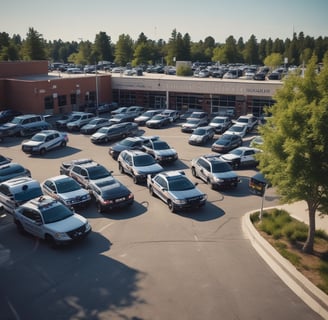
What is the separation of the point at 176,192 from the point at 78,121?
2212 centimetres

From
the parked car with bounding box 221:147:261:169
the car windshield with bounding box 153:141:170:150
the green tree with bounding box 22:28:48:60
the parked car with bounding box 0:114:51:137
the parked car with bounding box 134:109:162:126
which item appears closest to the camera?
the parked car with bounding box 221:147:261:169

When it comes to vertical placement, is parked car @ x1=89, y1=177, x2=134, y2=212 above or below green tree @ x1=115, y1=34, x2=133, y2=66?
below

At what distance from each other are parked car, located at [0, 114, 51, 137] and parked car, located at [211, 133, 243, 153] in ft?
56.2

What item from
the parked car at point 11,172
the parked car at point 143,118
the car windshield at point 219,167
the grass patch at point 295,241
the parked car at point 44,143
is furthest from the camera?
the parked car at point 143,118

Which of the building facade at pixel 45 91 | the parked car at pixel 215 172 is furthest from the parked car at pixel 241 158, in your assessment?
the building facade at pixel 45 91

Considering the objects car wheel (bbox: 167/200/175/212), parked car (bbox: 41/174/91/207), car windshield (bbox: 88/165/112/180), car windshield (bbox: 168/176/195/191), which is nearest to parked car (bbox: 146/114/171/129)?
car windshield (bbox: 88/165/112/180)

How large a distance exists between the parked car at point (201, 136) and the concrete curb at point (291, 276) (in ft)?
53.5

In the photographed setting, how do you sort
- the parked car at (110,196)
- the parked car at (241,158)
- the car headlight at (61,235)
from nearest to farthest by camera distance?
the car headlight at (61,235) → the parked car at (110,196) → the parked car at (241,158)

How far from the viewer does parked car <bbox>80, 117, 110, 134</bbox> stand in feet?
118

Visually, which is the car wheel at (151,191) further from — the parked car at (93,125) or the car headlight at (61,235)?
the parked car at (93,125)

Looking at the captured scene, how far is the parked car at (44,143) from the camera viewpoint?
28403 millimetres

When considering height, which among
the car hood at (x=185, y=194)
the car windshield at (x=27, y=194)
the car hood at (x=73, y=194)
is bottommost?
the car hood at (x=185, y=194)

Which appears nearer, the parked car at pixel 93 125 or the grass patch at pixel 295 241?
the grass patch at pixel 295 241

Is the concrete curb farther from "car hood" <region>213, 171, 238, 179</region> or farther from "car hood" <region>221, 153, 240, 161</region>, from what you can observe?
"car hood" <region>221, 153, 240, 161</region>
